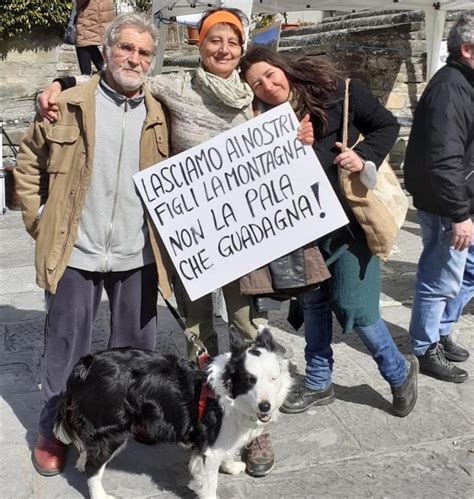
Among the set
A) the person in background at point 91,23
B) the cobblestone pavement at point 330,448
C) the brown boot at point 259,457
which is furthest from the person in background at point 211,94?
the person in background at point 91,23

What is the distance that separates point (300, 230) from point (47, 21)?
1128 centimetres

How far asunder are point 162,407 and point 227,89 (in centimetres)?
142

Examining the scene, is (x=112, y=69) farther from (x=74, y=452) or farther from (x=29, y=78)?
(x=29, y=78)

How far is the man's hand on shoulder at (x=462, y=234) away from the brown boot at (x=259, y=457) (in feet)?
5.07

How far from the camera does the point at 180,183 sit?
10.3 feet

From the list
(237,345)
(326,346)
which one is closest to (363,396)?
(326,346)

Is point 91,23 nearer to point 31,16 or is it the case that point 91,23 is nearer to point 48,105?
point 31,16

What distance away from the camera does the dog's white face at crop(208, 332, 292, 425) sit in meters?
2.72

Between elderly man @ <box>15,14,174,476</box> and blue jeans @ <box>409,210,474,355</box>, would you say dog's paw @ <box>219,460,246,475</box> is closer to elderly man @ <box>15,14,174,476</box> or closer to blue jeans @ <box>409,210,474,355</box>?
elderly man @ <box>15,14,174,476</box>

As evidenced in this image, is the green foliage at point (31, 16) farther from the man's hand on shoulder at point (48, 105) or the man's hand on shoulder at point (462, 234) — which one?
the man's hand on shoulder at point (462, 234)

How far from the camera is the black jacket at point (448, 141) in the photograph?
367cm

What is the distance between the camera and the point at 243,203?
325 cm

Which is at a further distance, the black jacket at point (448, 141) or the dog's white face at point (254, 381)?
the black jacket at point (448, 141)

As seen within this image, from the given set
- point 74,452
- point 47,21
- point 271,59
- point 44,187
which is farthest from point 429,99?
point 47,21
